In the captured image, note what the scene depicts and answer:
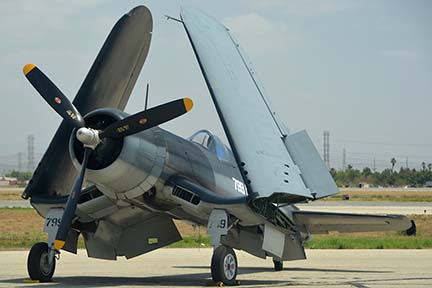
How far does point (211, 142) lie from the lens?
18.0 metres

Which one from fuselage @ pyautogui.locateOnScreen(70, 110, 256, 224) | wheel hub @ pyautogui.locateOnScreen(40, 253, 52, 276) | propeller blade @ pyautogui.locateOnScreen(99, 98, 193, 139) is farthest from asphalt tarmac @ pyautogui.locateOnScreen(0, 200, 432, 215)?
propeller blade @ pyautogui.locateOnScreen(99, 98, 193, 139)

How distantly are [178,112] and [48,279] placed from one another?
13.7ft

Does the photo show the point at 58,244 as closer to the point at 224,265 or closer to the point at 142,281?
the point at 142,281

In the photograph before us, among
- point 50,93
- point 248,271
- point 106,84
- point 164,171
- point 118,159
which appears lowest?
point 248,271

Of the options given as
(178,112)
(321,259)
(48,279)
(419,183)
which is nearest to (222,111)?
(178,112)

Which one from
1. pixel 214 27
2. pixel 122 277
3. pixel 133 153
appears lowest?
pixel 122 277

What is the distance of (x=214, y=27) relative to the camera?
18438 mm

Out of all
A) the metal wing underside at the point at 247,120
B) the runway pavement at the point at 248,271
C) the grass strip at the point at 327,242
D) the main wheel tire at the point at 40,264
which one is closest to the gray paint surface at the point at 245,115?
the metal wing underside at the point at 247,120

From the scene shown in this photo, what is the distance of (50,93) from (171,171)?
2603mm

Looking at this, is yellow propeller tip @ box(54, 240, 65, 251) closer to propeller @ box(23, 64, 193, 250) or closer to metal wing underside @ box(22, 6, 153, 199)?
propeller @ box(23, 64, 193, 250)

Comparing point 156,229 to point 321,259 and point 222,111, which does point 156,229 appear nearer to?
point 222,111

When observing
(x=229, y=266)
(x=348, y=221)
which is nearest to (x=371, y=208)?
(x=348, y=221)

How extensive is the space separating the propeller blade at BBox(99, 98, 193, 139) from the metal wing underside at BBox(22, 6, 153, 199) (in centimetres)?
298

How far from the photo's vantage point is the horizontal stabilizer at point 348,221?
1903cm
